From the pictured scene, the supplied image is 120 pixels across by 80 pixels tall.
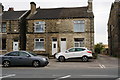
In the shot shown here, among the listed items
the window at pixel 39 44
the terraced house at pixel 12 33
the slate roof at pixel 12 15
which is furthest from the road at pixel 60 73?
the slate roof at pixel 12 15

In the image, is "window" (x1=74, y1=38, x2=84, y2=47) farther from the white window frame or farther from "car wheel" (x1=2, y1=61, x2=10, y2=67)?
"car wheel" (x1=2, y1=61, x2=10, y2=67)

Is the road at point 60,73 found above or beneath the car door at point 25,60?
beneath

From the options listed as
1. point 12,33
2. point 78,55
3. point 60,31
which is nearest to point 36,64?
point 78,55

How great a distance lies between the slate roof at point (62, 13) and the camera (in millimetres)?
28600

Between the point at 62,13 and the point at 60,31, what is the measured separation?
335cm

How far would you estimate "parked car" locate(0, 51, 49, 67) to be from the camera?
669 inches

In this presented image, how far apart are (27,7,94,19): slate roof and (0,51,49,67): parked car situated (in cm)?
1284

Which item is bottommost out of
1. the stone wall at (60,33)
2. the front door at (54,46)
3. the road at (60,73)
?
the road at (60,73)

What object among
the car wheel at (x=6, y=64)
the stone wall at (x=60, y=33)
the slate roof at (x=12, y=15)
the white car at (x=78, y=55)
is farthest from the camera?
the slate roof at (x=12, y=15)

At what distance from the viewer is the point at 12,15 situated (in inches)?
1259

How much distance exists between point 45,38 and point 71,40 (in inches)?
157

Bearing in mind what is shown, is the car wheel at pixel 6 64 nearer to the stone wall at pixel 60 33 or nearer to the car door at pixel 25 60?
the car door at pixel 25 60

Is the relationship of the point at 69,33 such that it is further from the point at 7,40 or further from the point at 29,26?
the point at 7,40

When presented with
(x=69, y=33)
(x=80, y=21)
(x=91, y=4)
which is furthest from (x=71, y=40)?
(x=91, y=4)
